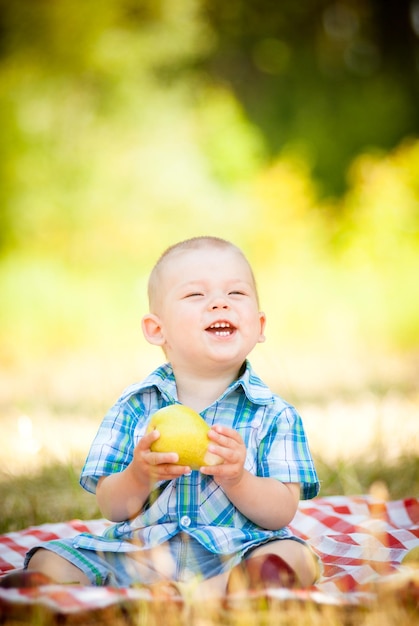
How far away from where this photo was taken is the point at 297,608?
1449mm

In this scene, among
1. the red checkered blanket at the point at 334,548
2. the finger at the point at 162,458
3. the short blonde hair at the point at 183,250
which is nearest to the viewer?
the red checkered blanket at the point at 334,548

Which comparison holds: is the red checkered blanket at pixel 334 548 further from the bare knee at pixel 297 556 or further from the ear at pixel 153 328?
the ear at pixel 153 328

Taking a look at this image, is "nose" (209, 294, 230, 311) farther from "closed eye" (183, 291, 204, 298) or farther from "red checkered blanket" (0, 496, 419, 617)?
"red checkered blanket" (0, 496, 419, 617)

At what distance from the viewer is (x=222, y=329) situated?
1.86m

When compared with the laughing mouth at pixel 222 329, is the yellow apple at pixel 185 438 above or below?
below

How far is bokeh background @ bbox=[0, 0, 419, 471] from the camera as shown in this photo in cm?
729

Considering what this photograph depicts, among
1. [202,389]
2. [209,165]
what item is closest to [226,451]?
[202,389]

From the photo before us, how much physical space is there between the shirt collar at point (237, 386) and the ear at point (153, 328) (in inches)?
2.8

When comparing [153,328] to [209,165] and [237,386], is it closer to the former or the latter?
[237,386]

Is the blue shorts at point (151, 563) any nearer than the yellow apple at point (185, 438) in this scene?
No

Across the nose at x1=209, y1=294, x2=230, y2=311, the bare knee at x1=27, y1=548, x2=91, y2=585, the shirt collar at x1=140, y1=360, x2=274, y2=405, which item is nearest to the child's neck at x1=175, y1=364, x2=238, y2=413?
the shirt collar at x1=140, y1=360, x2=274, y2=405

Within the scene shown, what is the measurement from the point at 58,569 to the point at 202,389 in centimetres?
52

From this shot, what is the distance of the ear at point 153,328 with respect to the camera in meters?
1.95

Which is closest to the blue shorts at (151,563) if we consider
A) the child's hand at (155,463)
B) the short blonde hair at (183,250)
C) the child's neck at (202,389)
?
Answer: the child's hand at (155,463)
